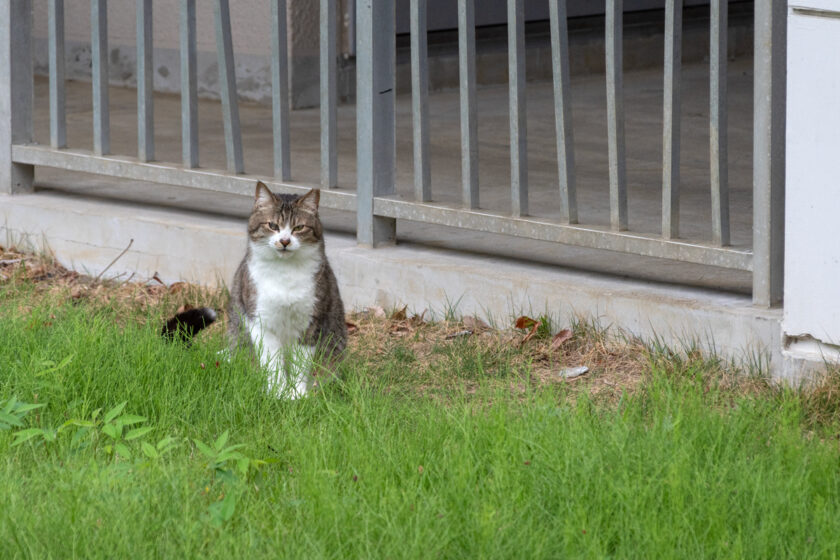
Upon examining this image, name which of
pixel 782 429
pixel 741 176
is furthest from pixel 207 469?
pixel 741 176

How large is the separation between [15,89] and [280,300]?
2602 mm

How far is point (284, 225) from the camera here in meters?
3.95

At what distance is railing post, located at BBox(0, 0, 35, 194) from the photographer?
5.64m

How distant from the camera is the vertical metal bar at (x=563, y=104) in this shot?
4172mm

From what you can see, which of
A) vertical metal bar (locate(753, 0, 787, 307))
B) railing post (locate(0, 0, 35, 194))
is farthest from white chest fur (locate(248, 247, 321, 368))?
railing post (locate(0, 0, 35, 194))

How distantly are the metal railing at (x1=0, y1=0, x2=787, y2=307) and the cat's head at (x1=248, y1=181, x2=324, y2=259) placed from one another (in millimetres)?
712

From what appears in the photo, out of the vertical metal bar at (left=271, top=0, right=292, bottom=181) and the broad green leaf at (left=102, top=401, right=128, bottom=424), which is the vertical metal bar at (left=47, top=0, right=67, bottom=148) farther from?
the broad green leaf at (left=102, top=401, right=128, bottom=424)

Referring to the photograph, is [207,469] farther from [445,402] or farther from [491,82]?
[491,82]

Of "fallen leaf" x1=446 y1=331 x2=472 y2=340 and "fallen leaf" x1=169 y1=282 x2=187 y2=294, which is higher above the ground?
"fallen leaf" x1=169 y1=282 x2=187 y2=294

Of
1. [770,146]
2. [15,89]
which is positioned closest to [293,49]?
[15,89]

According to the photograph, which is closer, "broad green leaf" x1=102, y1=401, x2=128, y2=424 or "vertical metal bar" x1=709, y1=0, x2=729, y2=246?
"broad green leaf" x1=102, y1=401, x2=128, y2=424

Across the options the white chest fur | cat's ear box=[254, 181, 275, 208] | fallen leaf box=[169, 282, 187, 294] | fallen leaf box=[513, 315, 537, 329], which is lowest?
fallen leaf box=[513, 315, 537, 329]

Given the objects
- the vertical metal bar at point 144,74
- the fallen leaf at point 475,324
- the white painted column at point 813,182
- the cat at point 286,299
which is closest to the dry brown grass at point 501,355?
the fallen leaf at point 475,324

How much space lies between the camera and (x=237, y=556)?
2508mm
